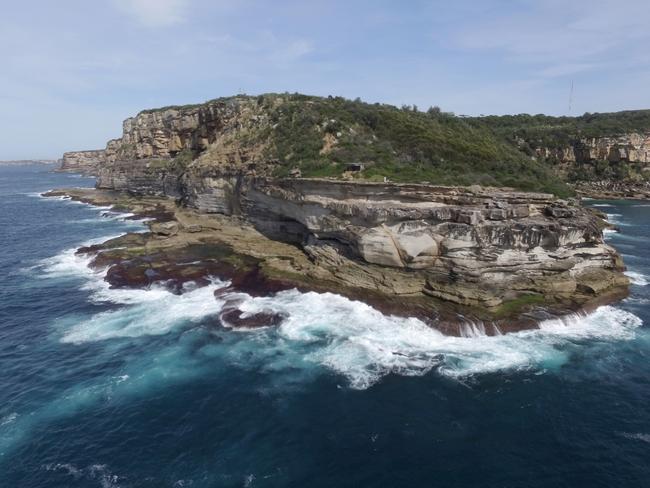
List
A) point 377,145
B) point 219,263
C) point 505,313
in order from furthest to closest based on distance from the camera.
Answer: point 377,145, point 219,263, point 505,313

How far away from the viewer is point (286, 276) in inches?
1743

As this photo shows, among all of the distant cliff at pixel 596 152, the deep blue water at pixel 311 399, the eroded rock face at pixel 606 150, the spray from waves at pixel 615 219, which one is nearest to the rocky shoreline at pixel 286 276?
the deep blue water at pixel 311 399

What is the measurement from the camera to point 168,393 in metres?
26.2

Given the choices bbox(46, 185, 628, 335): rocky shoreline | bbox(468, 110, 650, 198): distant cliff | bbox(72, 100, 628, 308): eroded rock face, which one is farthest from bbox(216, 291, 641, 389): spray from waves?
bbox(468, 110, 650, 198): distant cliff

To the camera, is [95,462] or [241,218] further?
[241,218]

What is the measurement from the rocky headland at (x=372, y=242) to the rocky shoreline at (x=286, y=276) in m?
0.14

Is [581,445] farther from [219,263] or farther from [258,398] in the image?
[219,263]

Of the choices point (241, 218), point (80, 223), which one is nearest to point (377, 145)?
point (241, 218)

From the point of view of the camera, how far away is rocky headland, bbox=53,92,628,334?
36125 mm

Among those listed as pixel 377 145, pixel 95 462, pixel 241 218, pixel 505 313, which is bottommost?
pixel 95 462

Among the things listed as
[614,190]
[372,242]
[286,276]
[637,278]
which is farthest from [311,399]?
[614,190]

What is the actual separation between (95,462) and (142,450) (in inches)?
85.2

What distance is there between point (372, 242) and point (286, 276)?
10.2 m

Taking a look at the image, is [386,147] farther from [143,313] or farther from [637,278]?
[143,313]
